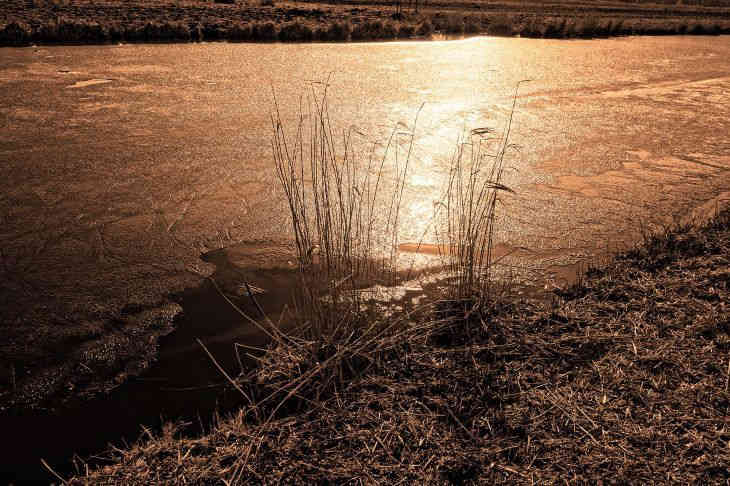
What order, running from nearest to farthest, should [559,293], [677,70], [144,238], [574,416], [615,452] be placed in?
1. [615,452]
2. [574,416]
3. [559,293]
4. [144,238]
5. [677,70]

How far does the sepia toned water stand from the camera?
7.77 feet

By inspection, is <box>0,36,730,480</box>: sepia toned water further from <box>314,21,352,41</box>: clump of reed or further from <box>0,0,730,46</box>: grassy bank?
<box>314,21,352,41</box>: clump of reed

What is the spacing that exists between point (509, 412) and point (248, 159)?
2.61 metres

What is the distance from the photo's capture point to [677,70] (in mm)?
7055

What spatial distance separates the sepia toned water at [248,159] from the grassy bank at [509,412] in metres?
0.40

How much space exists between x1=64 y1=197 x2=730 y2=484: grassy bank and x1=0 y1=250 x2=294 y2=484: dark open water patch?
11 cm

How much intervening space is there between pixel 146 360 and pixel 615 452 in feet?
4.81

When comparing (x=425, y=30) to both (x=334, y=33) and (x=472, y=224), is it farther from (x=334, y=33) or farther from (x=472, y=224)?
(x=472, y=224)

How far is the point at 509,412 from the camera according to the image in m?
1.46

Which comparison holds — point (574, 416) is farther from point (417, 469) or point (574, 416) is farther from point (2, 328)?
point (2, 328)

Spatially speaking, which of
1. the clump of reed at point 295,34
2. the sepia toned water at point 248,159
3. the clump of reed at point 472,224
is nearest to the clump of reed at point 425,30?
the clump of reed at point 295,34

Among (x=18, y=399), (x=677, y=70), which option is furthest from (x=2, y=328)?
(x=677, y=70)

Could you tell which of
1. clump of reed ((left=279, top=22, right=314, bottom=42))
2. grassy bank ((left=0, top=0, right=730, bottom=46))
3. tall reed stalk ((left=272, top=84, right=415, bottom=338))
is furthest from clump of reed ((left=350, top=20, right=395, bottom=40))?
tall reed stalk ((left=272, top=84, right=415, bottom=338))

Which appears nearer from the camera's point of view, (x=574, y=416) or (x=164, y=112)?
(x=574, y=416)
